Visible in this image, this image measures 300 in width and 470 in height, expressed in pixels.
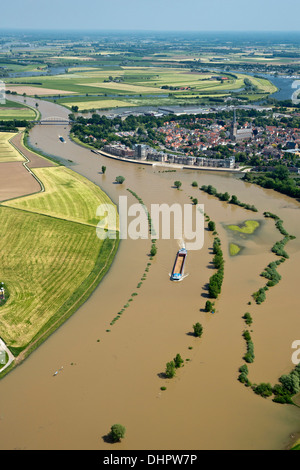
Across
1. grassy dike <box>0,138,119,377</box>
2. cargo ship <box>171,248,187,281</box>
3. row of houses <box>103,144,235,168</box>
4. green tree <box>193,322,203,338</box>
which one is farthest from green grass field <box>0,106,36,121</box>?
green tree <box>193,322,203,338</box>

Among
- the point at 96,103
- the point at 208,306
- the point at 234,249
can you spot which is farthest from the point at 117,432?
the point at 96,103

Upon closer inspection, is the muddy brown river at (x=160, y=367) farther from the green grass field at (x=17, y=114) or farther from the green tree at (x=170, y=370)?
the green grass field at (x=17, y=114)

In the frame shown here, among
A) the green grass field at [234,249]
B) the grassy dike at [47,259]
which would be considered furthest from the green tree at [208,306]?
the green grass field at [234,249]

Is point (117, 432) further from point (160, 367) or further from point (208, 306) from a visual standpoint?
point (208, 306)

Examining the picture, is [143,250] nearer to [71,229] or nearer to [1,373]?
[71,229]

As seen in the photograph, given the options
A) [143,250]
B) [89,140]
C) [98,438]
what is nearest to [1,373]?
[98,438]

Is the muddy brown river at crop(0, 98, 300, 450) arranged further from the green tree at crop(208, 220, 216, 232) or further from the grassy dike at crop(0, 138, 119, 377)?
the green tree at crop(208, 220, 216, 232)
